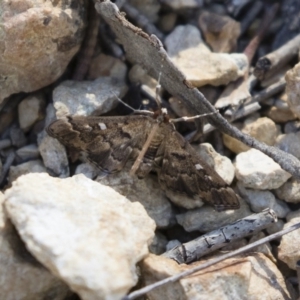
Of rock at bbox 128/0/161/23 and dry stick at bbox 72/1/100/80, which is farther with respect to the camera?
rock at bbox 128/0/161/23

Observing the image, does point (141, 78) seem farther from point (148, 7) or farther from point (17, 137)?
point (17, 137)

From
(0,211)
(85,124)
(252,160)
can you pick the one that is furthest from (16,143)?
(252,160)

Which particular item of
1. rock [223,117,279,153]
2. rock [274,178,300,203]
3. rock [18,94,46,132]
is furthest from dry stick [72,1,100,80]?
rock [274,178,300,203]

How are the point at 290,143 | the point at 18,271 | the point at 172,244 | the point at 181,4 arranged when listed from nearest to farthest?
the point at 18,271, the point at 172,244, the point at 290,143, the point at 181,4

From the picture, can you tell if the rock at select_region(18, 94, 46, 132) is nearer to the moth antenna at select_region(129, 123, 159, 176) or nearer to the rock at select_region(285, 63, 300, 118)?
the moth antenna at select_region(129, 123, 159, 176)

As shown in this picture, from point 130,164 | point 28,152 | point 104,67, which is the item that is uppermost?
point 104,67

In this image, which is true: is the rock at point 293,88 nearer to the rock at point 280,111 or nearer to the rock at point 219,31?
the rock at point 280,111

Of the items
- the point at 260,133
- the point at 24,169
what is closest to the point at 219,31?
the point at 260,133
